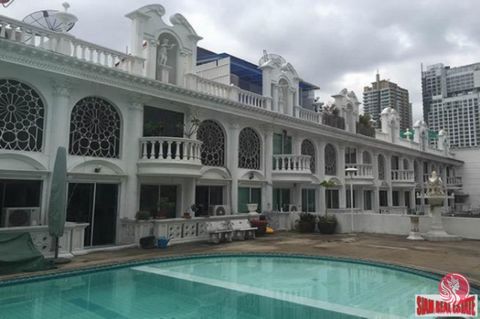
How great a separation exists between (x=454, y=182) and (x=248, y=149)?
1213 inches

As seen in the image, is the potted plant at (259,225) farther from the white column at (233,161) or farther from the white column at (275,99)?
the white column at (275,99)

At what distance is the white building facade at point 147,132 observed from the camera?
10523mm

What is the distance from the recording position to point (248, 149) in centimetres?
1764

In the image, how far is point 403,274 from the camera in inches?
341

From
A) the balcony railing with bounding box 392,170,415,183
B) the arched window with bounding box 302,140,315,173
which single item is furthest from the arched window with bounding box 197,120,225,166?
the balcony railing with bounding box 392,170,415,183

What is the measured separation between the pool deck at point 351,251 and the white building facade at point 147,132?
144 cm

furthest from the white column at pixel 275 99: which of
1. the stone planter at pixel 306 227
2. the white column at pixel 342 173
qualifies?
the white column at pixel 342 173

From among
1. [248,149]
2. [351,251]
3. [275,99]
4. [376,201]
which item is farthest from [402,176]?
[351,251]

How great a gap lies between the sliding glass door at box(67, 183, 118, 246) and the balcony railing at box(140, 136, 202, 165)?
5.40 ft

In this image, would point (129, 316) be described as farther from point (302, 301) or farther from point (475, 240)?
point (475, 240)

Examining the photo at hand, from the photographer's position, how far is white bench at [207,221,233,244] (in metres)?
13.2

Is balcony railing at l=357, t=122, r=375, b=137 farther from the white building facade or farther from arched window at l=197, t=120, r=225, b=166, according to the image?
arched window at l=197, t=120, r=225, b=166

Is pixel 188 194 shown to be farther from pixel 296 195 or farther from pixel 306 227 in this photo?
pixel 296 195

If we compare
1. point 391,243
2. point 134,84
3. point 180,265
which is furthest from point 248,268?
point 134,84
